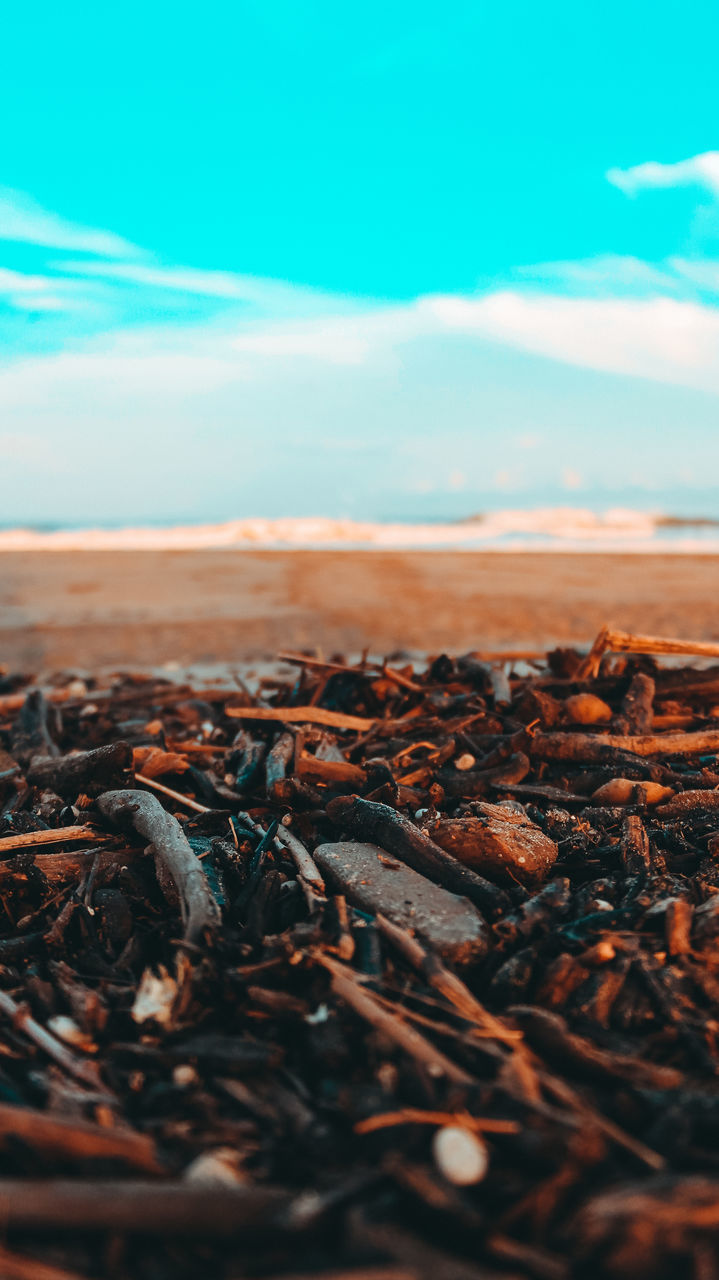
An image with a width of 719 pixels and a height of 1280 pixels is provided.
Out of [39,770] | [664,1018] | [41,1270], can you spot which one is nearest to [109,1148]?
[41,1270]

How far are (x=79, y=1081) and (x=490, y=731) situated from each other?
2.91 m

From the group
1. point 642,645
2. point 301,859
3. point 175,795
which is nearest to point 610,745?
point 642,645

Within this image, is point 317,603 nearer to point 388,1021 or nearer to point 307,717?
point 307,717

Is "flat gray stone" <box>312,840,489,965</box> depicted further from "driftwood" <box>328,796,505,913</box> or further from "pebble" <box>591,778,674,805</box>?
"pebble" <box>591,778,674,805</box>

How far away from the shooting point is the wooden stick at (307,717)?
4.75 metres

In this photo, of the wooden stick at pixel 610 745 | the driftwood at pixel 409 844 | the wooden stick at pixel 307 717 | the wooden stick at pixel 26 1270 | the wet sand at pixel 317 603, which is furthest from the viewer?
the wet sand at pixel 317 603

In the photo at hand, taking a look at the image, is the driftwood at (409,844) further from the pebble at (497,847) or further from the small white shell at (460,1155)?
the small white shell at (460,1155)

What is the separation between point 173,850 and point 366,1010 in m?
Result: 1.20

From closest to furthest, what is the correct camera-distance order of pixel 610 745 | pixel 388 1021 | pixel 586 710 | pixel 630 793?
pixel 388 1021 < pixel 630 793 < pixel 610 745 < pixel 586 710

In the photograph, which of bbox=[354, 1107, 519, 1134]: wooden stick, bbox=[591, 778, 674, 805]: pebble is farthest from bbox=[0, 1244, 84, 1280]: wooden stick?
bbox=[591, 778, 674, 805]: pebble

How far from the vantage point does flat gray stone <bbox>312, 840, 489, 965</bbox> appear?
259 cm

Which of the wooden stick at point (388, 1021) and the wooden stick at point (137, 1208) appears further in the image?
the wooden stick at point (388, 1021)

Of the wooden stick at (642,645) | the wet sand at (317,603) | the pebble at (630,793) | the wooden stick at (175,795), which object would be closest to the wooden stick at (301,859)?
the wooden stick at (175,795)

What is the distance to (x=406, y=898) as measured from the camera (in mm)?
2850
